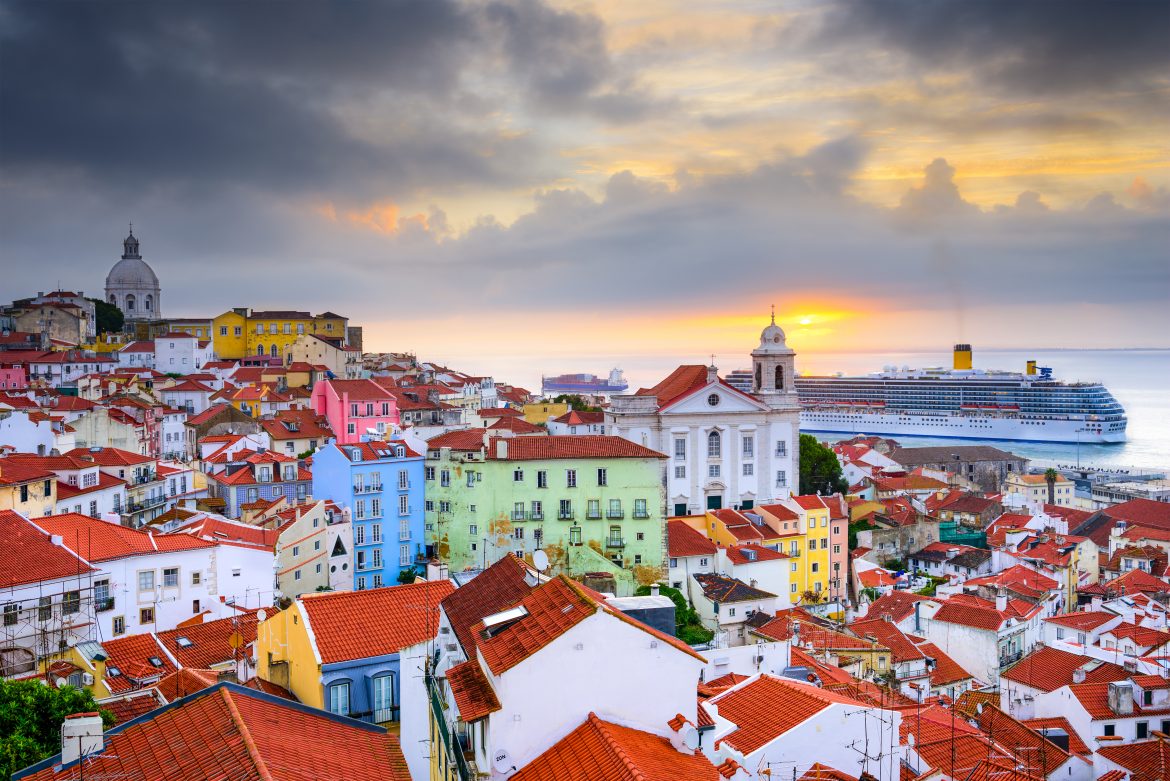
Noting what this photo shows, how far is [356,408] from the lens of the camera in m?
50.1

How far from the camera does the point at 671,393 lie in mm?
46750

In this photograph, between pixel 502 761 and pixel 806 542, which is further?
pixel 806 542

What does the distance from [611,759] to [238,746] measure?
11.0 feet

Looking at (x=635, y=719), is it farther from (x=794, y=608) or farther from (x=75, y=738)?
(x=794, y=608)

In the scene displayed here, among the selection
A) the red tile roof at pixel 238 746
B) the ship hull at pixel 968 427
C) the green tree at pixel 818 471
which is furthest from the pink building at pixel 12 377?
the ship hull at pixel 968 427

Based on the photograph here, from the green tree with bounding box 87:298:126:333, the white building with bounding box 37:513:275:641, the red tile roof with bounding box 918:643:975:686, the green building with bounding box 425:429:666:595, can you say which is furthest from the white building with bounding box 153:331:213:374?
the red tile roof with bounding box 918:643:975:686

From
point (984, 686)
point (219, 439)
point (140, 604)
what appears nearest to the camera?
point (140, 604)

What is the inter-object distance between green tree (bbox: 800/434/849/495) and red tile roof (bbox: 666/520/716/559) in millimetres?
17191

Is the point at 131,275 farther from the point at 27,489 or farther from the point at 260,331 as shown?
the point at 27,489

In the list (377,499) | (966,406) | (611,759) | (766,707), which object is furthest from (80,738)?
(966,406)

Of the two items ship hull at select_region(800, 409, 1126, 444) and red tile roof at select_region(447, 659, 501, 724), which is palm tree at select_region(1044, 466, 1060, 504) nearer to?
ship hull at select_region(800, 409, 1126, 444)

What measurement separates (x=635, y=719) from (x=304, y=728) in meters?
3.47

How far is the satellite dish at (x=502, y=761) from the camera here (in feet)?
27.6

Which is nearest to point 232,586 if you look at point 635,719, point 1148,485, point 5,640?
point 5,640
